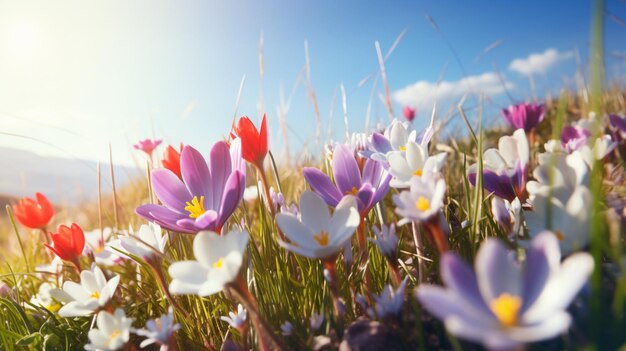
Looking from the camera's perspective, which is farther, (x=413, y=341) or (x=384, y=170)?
(x=384, y=170)

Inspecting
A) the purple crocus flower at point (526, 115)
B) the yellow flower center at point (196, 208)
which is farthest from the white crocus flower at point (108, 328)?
the purple crocus flower at point (526, 115)

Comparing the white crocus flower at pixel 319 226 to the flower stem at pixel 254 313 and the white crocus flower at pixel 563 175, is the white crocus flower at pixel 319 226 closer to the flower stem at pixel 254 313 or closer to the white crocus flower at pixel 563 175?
the flower stem at pixel 254 313

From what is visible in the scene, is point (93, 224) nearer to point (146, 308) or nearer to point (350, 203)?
point (146, 308)

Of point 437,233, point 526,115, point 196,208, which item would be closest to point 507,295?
point 437,233

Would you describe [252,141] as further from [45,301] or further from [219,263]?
[45,301]

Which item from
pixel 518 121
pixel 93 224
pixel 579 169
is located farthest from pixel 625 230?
pixel 93 224
